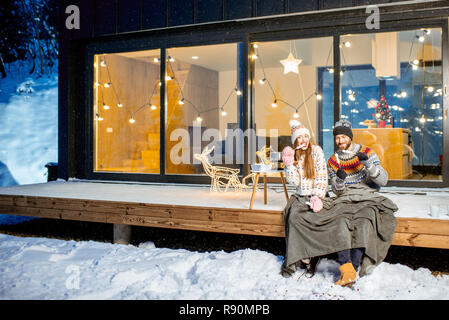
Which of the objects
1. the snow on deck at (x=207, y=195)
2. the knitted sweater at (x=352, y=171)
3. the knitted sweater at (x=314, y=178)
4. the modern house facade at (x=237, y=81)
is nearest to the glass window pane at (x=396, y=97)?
the modern house facade at (x=237, y=81)

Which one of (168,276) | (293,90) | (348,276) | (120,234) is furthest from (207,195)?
(293,90)

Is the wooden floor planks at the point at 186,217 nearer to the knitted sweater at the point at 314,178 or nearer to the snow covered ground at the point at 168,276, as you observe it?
the snow covered ground at the point at 168,276

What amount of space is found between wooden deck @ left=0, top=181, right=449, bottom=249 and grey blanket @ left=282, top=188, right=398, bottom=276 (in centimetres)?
37

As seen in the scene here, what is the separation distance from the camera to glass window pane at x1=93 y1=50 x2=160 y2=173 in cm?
712

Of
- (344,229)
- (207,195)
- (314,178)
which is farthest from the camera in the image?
(207,195)

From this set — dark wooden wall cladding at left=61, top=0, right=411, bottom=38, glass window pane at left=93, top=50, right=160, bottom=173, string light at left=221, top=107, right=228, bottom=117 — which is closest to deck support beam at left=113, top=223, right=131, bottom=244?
glass window pane at left=93, top=50, right=160, bottom=173

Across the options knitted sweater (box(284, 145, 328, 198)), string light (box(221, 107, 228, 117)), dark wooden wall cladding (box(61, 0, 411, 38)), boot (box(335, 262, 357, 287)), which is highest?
dark wooden wall cladding (box(61, 0, 411, 38))

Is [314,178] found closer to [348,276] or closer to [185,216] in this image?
[348,276]

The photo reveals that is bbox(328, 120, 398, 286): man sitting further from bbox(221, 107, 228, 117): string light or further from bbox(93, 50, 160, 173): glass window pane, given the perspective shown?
bbox(221, 107, 228, 117): string light

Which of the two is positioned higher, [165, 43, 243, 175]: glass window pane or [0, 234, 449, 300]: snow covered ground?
[165, 43, 243, 175]: glass window pane

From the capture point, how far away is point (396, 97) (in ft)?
29.7

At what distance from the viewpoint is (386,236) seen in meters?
3.09

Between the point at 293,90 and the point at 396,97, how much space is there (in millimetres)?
2486
